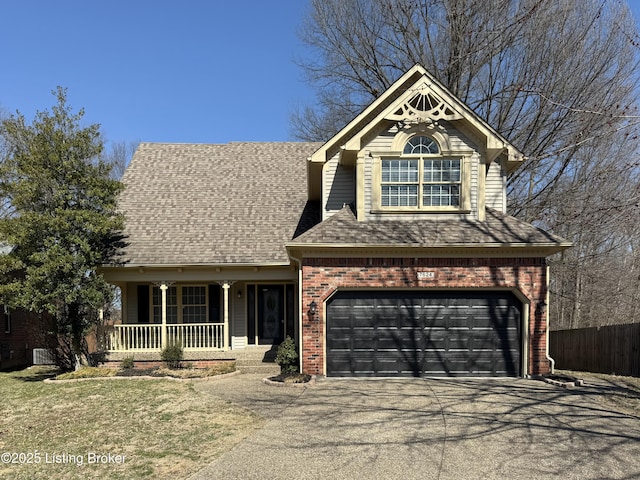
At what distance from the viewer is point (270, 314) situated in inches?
656

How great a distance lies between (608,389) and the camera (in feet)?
37.2

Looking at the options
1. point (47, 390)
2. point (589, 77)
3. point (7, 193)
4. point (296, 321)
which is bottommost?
point (47, 390)

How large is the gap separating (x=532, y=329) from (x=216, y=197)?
11758 millimetres

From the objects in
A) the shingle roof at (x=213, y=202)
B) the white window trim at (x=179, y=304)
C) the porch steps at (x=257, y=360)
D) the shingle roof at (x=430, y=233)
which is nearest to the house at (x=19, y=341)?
the white window trim at (x=179, y=304)

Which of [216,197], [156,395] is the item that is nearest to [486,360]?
[156,395]

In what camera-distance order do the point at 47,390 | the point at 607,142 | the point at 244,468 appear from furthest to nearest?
the point at 607,142, the point at 47,390, the point at 244,468

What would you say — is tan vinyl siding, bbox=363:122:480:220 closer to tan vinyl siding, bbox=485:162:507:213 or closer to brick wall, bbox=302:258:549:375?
tan vinyl siding, bbox=485:162:507:213

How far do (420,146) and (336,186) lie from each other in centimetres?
277

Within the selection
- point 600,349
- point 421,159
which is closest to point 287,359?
point 421,159

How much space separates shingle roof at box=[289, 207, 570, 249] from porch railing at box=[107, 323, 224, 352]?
5.20 m

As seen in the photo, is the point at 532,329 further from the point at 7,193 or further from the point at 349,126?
the point at 7,193

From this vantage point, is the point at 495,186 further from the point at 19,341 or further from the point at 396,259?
the point at 19,341

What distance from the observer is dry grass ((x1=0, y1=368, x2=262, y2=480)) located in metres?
6.61

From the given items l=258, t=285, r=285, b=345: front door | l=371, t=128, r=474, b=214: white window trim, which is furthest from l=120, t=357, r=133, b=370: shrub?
l=371, t=128, r=474, b=214: white window trim
